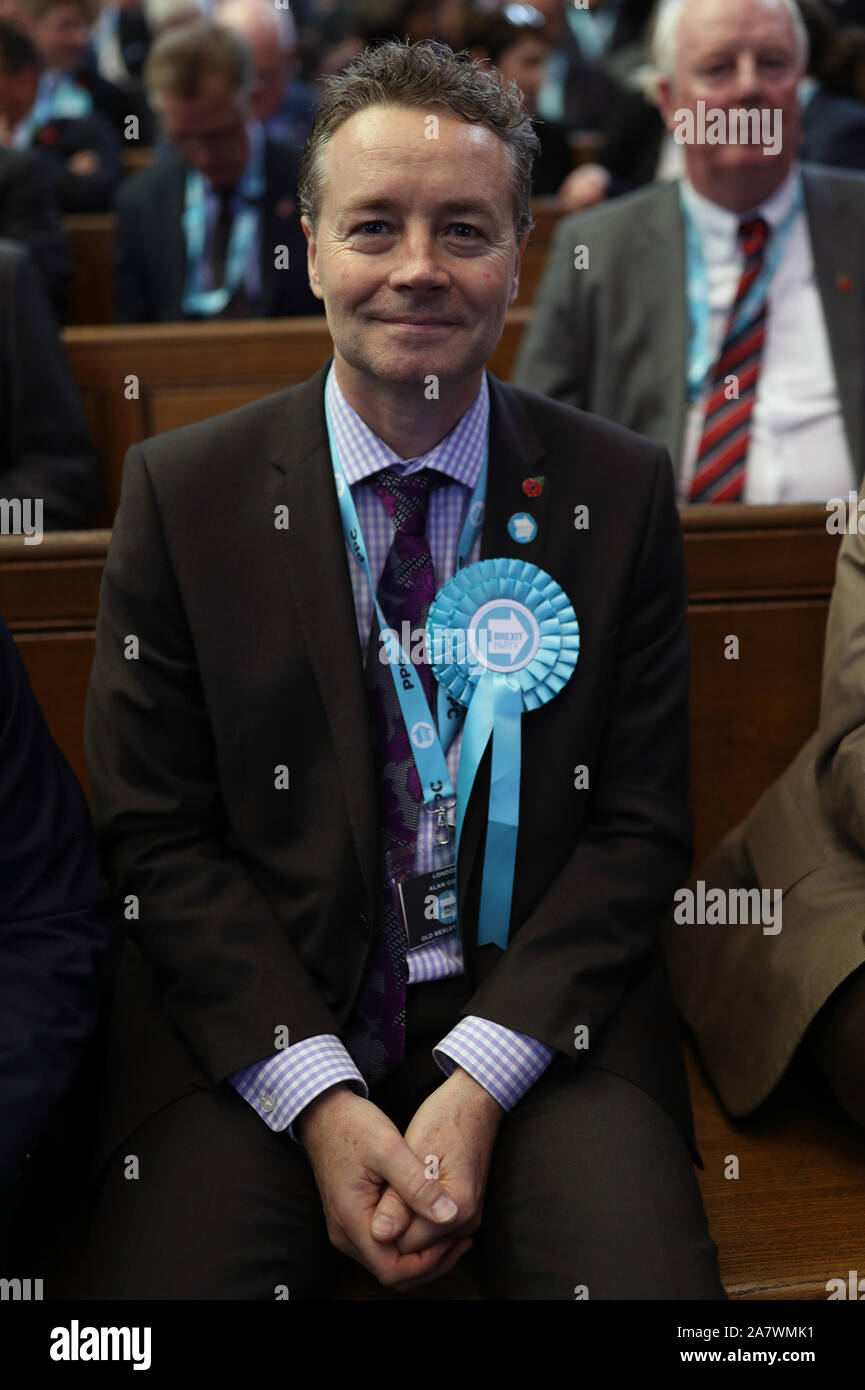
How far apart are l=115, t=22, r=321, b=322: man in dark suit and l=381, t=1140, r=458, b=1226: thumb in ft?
10.8

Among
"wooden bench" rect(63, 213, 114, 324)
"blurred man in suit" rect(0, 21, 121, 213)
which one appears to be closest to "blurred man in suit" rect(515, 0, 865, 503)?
"wooden bench" rect(63, 213, 114, 324)

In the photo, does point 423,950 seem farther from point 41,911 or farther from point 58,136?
point 58,136

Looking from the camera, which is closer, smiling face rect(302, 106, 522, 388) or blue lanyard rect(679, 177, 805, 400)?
smiling face rect(302, 106, 522, 388)

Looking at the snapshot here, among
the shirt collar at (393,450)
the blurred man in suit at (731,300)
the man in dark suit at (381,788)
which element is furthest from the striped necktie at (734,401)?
the shirt collar at (393,450)

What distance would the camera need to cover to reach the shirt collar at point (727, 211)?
3078 millimetres

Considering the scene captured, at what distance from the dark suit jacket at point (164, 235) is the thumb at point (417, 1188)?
3.41 m

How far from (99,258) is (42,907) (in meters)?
4.04

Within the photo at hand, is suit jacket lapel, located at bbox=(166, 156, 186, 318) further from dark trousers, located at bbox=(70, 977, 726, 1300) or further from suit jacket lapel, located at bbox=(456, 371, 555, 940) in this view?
dark trousers, located at bbox=(70, 977, 726, 1300)

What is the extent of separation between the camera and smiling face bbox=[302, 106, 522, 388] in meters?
1.61

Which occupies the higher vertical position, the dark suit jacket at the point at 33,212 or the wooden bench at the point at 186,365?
the dark suit jacket at the point at 33,212

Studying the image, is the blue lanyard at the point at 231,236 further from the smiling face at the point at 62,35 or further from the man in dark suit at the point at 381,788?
the smiling face at the point at 62,35

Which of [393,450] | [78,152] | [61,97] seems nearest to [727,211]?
[393,450]

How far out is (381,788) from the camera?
1716 mm
